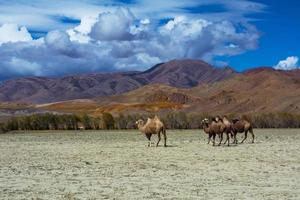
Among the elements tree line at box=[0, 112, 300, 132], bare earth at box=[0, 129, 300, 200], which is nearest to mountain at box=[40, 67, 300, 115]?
tree line at box=[0, 112, 300, 132]

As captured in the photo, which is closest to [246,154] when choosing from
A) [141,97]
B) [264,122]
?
[264,122]

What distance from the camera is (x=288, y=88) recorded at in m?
116

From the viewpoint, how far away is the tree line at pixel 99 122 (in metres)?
62.8

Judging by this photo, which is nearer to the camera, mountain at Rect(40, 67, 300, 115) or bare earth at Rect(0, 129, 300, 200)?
bare earth at Rect(0, 129, 300, 200)

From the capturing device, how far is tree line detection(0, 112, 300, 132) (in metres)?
62.8

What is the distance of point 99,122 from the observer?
65.9 metres

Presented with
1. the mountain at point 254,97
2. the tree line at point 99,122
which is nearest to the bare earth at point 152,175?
the tree line at point 99,122

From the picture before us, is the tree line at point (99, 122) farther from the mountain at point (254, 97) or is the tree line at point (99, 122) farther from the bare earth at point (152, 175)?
the bare earth at point (152, 175)

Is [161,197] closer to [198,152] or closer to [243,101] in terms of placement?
[198,152]

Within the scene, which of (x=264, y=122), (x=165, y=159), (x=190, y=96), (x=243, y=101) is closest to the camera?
(x=165, y=159)

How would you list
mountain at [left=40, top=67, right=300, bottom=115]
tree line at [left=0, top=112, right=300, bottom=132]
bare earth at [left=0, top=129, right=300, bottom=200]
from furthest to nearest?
mountain at [left=40, top=67, right=300, bottom=115] → tree line at [left=0, top=112, right=300, bottom=132] → bare earth at [left=0, top=129, right=300, bottom=200]

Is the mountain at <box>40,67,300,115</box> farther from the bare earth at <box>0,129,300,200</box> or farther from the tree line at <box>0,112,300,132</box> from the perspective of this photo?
the bare earth at <box>0,129,300,200</box>

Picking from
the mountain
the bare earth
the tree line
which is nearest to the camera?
the bare earth

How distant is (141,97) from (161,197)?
185 m
